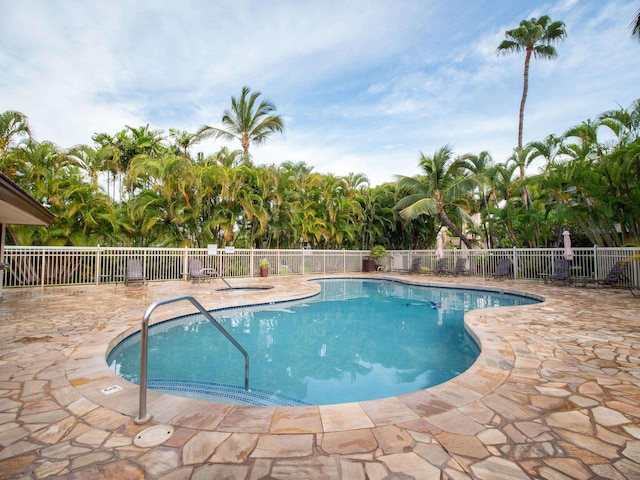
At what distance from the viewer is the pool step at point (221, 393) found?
11.1 ft

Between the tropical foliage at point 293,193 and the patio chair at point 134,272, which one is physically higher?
the tropical foliage at point 293,193

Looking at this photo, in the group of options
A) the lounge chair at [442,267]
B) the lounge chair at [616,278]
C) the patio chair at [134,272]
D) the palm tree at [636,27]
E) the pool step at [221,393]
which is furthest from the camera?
the lounge chair at [442,267]

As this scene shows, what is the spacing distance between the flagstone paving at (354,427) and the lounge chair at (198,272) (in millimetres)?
7645

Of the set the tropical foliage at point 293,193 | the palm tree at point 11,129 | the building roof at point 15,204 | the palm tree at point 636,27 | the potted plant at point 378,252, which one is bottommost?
the potted plant at point 378,252

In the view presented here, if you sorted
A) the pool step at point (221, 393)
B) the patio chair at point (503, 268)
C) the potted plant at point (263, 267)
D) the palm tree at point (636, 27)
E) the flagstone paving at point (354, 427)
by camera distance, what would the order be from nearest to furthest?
the flagstone paving at point (354, 427)
the pool step at point (221, 393)
the palm tree at point (636, 27)
the patio chair at point (503, 268)
the potted plant at point (263, 267)

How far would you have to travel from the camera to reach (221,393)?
11.8 ft

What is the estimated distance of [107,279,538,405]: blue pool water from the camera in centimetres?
374

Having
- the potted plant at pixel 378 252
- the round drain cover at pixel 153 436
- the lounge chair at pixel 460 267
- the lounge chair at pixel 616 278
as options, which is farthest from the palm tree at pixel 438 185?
the round drain cover at pixel 153 436

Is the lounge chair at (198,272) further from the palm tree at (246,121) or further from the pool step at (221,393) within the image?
the pool step at (221,393)

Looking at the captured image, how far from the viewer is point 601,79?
1112 cm

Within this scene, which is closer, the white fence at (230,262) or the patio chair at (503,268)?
the white fence at (230,262)

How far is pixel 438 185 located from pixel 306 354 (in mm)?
13925

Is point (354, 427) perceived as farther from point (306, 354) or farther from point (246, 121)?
point (246, 121)

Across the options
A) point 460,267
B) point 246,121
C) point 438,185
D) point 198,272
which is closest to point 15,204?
point 198,272
